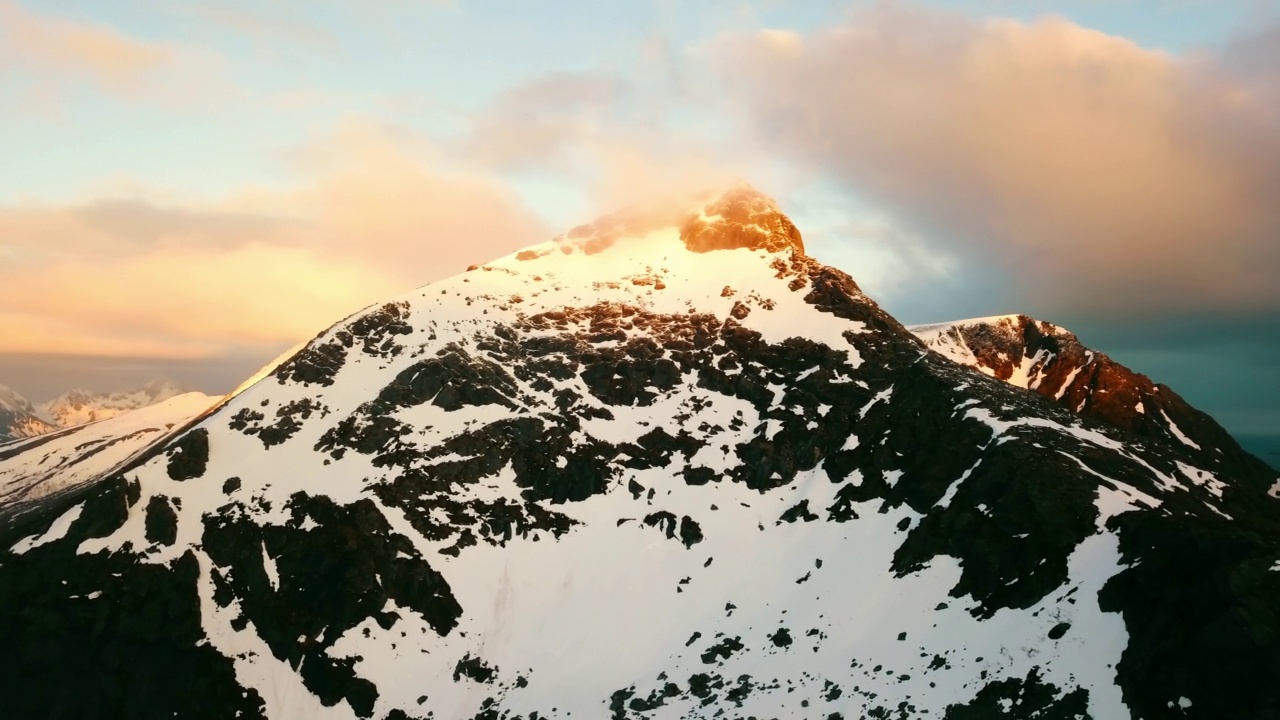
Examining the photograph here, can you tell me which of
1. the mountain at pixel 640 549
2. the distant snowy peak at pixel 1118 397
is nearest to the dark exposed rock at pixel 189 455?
the mountain at pixel 640 549

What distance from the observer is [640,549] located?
407ft

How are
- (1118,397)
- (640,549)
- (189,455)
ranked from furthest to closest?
1. (1118,397)
2. (189,455)
3. (640,549)

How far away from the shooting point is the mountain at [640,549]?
85938mm

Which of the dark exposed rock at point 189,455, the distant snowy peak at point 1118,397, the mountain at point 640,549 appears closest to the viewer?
the mountain at point 640,549

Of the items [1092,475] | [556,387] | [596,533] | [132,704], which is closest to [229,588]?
[132,704]

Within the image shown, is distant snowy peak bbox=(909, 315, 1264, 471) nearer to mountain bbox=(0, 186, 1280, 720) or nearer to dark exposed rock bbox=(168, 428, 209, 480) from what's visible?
mountain bbox=(0, 186, 1280, 720)

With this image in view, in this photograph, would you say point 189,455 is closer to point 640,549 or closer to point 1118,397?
point 640,549

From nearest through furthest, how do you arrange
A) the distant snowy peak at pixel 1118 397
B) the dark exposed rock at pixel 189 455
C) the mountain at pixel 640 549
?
the mountain at pixel 640 549 → the dark exposed rock at pixel 189 455 → the distant snowy peak at pixel 1118 397

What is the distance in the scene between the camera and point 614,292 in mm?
178125

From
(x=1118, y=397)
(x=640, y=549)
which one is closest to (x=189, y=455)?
(x=640, y=549)

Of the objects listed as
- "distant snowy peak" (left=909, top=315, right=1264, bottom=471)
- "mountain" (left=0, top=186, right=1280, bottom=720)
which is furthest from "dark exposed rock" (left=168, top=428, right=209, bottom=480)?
"distant snowy peak" (left=909, top=315, right=1264, bottom=471)

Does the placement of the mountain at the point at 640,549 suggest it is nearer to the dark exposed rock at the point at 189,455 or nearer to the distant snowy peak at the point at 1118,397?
the dark exposed rock at the point at 189,455

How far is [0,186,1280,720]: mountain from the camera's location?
85.9 m

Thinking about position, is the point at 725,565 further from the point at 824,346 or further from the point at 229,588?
the point at 229,588
